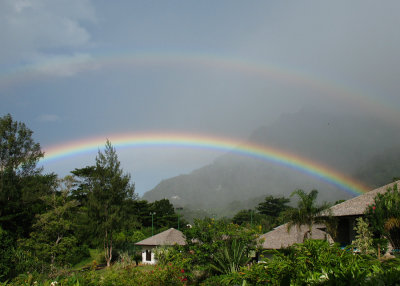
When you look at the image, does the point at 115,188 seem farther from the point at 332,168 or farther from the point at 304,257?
the point at 332,168

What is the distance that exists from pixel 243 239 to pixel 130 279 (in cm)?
961

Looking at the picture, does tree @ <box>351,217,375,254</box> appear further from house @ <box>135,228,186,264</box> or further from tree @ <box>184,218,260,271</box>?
house @ <box>135,228,186,264</box>

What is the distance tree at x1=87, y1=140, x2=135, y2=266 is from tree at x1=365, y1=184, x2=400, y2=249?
2568 cm

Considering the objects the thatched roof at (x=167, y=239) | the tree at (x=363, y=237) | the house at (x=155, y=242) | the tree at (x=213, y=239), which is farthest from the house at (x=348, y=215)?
the house at (x=155, y=242)

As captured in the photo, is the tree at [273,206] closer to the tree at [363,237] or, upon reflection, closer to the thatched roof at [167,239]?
the thatched roof at [167,239]

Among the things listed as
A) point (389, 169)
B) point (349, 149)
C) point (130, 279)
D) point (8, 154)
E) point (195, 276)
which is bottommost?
point (195, 276)

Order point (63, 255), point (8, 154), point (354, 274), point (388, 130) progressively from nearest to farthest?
1. point (354, 274)
2. point (63, 255)
3. point (8, 154)
4. point (388, 130)

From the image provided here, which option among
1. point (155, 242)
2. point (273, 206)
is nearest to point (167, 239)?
point (155, 242)

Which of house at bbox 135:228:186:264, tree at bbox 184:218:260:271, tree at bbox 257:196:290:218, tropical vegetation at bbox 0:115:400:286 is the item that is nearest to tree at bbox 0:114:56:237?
tropical vegetation at bbox 0:115:400:286

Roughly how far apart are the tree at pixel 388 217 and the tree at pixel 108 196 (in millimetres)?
25681

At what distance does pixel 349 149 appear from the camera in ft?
566

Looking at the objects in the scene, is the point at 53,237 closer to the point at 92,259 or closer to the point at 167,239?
the point at 92,259

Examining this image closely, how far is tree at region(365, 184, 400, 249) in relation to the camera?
1366 cm

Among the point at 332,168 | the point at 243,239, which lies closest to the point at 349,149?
the point at 332,168
